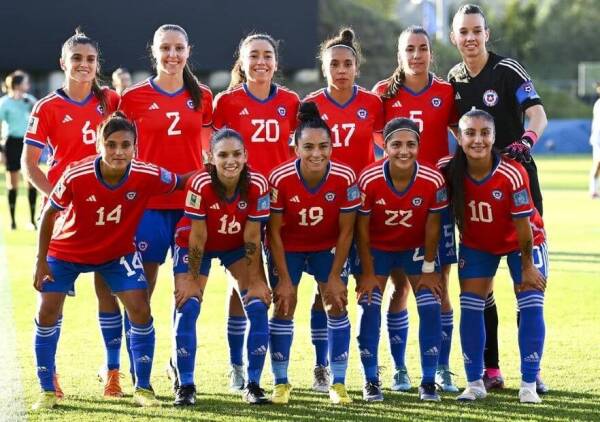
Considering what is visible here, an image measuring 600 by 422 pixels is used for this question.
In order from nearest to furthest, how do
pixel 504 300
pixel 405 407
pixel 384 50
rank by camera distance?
pixel 405 407
pixel 504 300
pixel 384 50

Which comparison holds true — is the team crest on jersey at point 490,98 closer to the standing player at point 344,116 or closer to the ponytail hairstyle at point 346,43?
the standing player at point 344,116

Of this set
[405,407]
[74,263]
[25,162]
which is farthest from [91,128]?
[405,407]

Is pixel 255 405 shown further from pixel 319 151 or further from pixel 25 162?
pixel 25 162

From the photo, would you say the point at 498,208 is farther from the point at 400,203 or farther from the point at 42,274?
the point at 42,274

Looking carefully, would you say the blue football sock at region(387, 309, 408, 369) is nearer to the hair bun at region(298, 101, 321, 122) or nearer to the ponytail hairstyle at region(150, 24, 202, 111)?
the hair bun at region(298, 101, 321, 122)

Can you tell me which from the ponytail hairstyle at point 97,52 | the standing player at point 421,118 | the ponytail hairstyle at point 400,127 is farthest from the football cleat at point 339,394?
the ponytail hairstyle at point 97,52

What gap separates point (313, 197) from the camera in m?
6.52

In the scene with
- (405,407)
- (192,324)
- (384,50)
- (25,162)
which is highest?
(384,50)

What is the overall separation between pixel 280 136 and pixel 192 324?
1281mm

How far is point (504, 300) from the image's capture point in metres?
9.98

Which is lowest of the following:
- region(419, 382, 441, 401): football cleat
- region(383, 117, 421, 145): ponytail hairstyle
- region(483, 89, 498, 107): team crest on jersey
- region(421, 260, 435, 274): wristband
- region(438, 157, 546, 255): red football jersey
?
region(419, 382, 441, 401): football cleat

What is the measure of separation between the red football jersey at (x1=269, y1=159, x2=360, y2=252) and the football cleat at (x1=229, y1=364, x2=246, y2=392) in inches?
38.2

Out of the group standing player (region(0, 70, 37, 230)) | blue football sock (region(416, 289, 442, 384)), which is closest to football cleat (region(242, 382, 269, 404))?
blue football sock (region(416, 289, 442, 384))

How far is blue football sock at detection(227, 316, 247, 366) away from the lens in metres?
6.97
